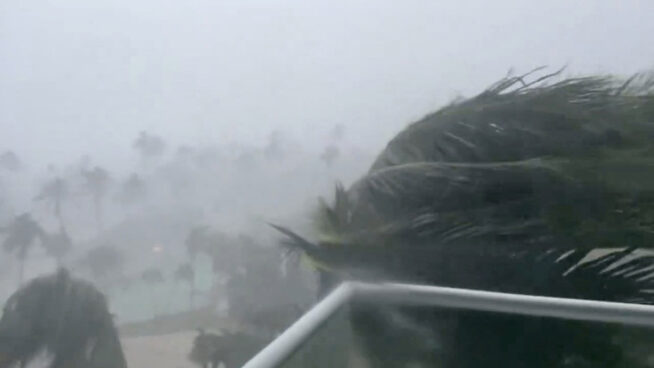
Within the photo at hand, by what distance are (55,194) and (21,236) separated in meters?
0.13

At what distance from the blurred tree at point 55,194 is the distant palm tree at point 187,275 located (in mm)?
293

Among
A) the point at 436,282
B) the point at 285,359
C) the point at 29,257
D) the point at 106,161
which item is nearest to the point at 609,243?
the point at 436,282

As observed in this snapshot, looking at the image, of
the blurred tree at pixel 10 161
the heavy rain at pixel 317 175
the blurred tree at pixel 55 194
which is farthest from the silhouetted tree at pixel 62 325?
the blurred tree at pixel 10 161

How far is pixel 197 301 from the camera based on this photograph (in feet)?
6.93

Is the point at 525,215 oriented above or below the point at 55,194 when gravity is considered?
below

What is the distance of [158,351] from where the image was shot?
1.96 m

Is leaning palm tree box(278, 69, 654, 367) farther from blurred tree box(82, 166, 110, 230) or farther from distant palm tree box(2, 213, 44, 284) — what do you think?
distant palm tree box(2, 213, 44, 284)

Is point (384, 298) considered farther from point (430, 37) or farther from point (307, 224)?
point (430, 37)

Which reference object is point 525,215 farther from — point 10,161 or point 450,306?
point 10,161

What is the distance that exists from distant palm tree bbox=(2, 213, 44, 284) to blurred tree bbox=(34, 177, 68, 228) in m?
0.06

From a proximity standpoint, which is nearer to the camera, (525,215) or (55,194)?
(55,194)

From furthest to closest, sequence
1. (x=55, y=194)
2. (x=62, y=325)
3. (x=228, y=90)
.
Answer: (x=228, y=90) → (x=55, y=194) → (x=62, y=325)

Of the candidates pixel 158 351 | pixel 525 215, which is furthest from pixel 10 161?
pixel 525 215

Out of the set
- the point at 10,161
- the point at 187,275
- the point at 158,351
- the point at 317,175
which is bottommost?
the point at 158,351
